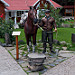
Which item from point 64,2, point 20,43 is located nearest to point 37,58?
point 20,43

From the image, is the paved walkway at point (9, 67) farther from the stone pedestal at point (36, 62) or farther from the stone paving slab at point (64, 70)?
the stone paving slab at point (64, 70)

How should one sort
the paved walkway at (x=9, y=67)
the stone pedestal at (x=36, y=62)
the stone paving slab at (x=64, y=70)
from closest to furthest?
the stone paving slab at (x=64, y=70) → the paved walkway at (x=9, y=67) → the stone pedestal at (x=36, y=62)

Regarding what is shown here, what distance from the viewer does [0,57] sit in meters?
7.62

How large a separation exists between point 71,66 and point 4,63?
2.50 m

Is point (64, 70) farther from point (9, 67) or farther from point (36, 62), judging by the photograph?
point (9, 67)

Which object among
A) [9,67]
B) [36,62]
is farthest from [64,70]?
[9,67]

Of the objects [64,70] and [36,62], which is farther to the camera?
[36,62]

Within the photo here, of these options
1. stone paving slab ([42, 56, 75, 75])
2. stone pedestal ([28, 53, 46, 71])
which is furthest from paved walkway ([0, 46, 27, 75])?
stone paving slab ([42, 56, 75, 75])

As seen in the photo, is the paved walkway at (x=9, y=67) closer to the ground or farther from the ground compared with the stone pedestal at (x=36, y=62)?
closer to the ground

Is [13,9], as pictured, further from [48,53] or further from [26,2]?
[48,53]

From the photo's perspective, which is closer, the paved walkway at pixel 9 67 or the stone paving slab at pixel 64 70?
the stone paving slab at pixel 64 70

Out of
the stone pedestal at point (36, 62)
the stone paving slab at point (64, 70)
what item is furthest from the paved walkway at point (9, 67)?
the stone paving slab at point (64, 70)

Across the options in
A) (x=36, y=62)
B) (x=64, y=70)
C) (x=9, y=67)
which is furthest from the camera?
(x=9, y=67)

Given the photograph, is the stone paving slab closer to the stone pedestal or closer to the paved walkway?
the stone pedestal
